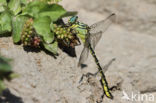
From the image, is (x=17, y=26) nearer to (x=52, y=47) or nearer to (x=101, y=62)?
(x=52, y=47)

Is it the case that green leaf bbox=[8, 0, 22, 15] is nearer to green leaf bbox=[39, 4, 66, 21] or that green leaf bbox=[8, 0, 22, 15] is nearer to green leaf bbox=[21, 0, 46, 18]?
green leaf bbox=[21, 0, 46, 18]

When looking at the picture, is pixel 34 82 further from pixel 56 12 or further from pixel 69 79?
pixel 56 12

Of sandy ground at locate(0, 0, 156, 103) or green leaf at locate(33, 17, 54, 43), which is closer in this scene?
sandy ground at locate(0, 0, 156, 103)

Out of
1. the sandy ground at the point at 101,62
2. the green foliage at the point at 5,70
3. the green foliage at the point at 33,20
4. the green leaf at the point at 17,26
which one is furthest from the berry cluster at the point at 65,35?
the green foliage at the point at 5,70

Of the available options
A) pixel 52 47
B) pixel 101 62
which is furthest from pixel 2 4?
pixel 101 62

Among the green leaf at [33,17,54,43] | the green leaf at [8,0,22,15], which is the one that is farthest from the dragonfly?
the green leaf at [8,0,22,15]

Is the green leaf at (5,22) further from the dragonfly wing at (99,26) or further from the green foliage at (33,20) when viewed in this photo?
the dragonfly wing at (99,26)
